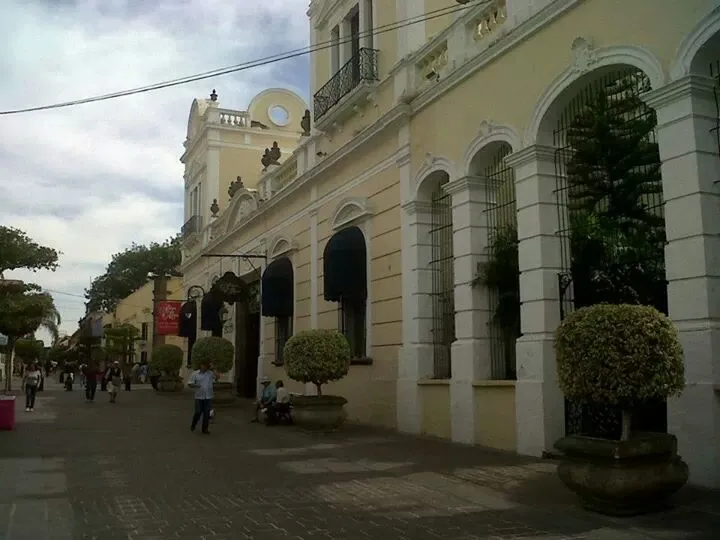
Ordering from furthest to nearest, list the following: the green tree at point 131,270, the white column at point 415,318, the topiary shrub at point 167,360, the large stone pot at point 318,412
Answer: the green tree at point 131,270
the topiary shrub at point 167,360
the large stone pot at point 318,412
the white column at point 415,318

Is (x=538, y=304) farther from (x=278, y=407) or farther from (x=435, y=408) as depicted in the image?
(x=278, y=407)

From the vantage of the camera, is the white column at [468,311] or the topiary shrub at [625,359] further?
the white column at [468,311]

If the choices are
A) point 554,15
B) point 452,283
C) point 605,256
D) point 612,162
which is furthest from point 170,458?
point 554,15

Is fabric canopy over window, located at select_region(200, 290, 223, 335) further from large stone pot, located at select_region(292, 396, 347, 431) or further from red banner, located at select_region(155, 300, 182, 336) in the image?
large stone pot, located at select_region(292, 396, 347, 431)

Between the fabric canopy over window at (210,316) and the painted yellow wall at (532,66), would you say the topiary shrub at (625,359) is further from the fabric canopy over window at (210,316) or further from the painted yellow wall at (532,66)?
the fabric canopy over window at (210,316)

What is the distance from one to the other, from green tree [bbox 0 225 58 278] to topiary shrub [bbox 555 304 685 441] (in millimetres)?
22001

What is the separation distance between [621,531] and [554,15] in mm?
6784

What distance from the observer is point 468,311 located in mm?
11852

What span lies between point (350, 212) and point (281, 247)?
17.1 ft

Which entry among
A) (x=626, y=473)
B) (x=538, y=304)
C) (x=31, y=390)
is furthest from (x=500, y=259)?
(x=31, y=390)

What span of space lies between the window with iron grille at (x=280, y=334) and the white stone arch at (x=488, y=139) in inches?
397

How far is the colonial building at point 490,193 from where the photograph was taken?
7.97 meters

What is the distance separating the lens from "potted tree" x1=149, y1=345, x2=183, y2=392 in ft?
102

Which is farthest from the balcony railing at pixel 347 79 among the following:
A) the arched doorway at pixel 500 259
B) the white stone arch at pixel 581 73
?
the white stone arch at pixel 581 73
